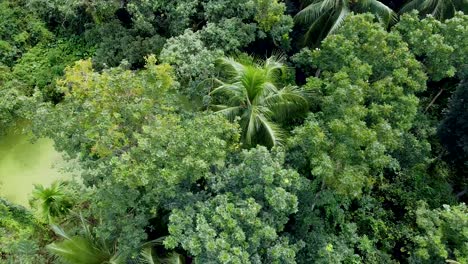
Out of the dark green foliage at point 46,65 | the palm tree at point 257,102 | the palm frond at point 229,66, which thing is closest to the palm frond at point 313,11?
the palm tree at point 257,102

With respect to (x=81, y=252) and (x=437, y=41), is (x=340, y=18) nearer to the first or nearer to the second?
(x=437, y=41)

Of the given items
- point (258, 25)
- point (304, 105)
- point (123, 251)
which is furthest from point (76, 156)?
point (258, 25)

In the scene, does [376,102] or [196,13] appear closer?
[376,102]

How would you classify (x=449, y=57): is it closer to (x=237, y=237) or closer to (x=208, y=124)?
(x=208, y=124)

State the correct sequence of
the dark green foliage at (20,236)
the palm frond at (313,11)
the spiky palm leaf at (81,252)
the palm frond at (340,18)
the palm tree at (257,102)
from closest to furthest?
the spiky palm leaf at (81,252) < the dark green foliage at (20,236) < the palm tree at (257,102) < the palm frond at (340,18) < the palm frond at (313,11)

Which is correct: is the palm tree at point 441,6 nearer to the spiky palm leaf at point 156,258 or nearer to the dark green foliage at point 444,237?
the dark green foliage at point 444,237

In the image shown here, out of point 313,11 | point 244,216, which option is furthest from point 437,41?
point 244,216

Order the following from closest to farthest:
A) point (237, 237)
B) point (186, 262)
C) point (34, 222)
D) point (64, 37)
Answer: point (237, 237)
point (186, 262)
point (34, 222)
point (64, 37)
